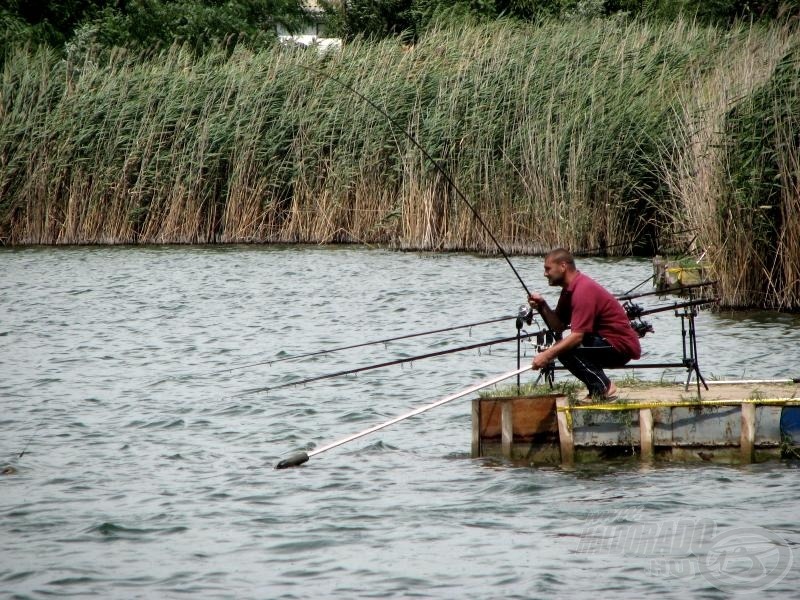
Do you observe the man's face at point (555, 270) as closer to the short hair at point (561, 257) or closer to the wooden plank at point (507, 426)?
the short hair at point (561, 257)

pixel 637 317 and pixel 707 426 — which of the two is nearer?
pixel 707 426

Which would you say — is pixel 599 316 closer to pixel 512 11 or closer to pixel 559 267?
pixel 559 267

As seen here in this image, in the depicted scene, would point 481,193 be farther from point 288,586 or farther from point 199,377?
point 288,586

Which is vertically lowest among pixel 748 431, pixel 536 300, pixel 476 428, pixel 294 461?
pixel 294 461

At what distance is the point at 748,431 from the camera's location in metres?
9.06

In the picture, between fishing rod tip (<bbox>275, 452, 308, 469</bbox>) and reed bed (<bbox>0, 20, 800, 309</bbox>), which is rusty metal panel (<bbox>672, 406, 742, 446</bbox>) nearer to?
fishing rod tip (<bbox>275, 452, 308, 469</bbox>)

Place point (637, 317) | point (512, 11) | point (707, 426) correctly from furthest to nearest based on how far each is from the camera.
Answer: point (512, 11)
point (637, 317)
point (707, 426)

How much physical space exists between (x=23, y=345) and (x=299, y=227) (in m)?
9.08

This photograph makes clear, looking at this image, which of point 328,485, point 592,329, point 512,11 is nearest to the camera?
point 328,485

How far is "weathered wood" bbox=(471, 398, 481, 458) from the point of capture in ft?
31.1

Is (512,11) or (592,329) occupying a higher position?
(512,11)

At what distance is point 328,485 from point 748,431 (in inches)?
112

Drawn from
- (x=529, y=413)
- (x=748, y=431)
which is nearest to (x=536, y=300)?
(x=529, y=413)

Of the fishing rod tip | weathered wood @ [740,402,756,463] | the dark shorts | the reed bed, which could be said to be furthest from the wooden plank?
the reed bed
